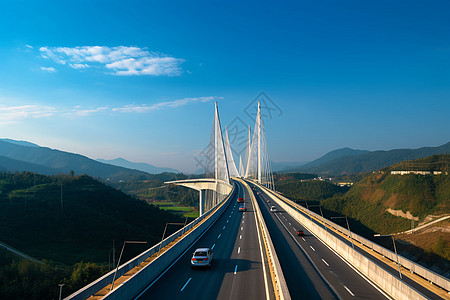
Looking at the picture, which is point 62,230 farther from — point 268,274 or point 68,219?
point 268,274

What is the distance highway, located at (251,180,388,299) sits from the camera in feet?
51.1

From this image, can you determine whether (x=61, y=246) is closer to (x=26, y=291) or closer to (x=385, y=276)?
(x=26, y=291)

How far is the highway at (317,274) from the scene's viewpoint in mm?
15586

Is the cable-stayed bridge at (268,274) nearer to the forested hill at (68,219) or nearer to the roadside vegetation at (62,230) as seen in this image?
the roadside vegetation at (62,230)

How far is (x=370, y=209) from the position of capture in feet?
473

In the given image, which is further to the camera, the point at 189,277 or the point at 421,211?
the point at 421,211

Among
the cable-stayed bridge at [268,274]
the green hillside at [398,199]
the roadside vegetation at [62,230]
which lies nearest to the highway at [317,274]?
the cable-stayed bridge at [268,274]

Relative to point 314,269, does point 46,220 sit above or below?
below

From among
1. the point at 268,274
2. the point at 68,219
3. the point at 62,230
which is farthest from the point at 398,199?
the point at 268,274

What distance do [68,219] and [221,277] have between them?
7758 centimetres

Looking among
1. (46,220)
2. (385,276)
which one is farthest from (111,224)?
(385,276)

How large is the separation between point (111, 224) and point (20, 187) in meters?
49.7

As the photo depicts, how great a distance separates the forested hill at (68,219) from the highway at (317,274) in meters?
47.4

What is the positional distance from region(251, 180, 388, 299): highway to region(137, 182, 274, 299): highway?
5.79 ft
